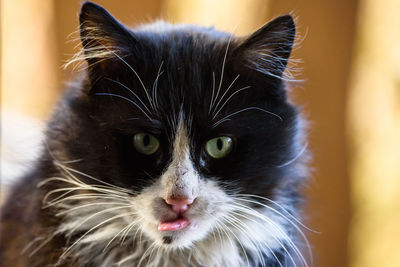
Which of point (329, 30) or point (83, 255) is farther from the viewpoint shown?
point (329, 30)

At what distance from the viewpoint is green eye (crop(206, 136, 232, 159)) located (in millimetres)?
1275

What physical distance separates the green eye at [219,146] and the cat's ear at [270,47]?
0.69 ft

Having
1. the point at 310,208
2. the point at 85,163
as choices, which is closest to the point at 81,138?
the point at 85,163

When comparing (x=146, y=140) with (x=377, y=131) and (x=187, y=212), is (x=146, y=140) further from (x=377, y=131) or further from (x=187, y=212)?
(x=377, y=131)

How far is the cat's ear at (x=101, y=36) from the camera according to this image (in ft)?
3.99

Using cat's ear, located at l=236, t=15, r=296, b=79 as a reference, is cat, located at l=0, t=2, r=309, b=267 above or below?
below

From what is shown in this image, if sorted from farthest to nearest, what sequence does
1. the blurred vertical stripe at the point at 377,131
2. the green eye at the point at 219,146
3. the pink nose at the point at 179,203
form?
the blurred vertical stripe at the point at 377,131 < the green eye at the point at 219,146 < the pink nose at the point at 179,203

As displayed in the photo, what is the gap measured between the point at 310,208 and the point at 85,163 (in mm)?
711

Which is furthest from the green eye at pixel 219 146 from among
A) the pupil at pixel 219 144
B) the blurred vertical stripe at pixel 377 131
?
the blurred vertical stripe at pixel 377 131

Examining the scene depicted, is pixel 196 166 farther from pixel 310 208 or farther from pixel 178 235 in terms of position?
pixel 310 208

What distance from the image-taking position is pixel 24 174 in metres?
1.67

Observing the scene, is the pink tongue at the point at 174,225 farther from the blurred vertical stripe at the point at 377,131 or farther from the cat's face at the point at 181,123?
the blurred vertical stripe at the point at 377,131

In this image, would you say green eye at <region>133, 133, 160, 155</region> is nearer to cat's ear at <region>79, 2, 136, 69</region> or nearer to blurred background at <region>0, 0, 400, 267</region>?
cat's ear at <region>79, 2, 136, 69</region>

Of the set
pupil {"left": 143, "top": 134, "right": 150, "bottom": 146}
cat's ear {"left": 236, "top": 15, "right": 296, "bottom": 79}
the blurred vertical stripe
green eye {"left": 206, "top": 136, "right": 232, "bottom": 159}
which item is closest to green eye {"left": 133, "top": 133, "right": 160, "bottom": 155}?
pupil {"left": 143, "top": 134, "right": 150, "bottom": 146}
